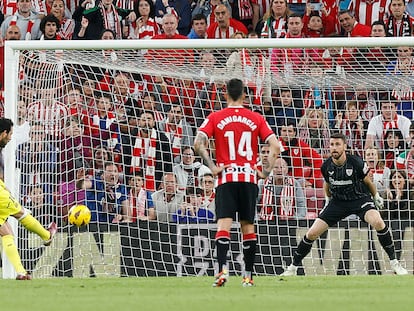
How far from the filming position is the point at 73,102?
52.7ft

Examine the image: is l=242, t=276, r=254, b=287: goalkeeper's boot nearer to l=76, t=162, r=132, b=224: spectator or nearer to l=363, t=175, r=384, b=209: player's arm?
l=363, t=175, r=384, b=209: player's arm

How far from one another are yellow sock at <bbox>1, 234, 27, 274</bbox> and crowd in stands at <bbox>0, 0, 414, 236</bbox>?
89.8 inches

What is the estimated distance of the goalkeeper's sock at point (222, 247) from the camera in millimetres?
11250

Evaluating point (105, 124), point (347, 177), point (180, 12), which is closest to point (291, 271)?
point (347, 177)

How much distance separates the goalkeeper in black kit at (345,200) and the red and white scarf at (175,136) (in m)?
2.35

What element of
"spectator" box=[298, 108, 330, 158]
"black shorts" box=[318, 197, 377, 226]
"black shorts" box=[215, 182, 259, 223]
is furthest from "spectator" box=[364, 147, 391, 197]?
"black shorts" box=[215, 182, 259, 223]

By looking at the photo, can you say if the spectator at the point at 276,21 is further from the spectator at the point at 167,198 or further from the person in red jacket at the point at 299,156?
the spectator at the point at 167,198

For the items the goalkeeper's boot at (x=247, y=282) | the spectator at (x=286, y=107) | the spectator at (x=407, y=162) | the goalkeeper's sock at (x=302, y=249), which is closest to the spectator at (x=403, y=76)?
the spectator at (x=407, y=162)

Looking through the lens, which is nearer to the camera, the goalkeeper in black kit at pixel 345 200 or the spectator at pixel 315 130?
the goalkeeper in black kit at pixel 345 200

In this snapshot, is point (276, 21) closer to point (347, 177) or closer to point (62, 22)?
point (62, 22)

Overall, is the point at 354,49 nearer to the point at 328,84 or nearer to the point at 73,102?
the point at 328,84

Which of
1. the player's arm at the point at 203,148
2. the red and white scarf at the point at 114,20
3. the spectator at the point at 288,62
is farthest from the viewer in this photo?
the red and white scarf at the point at 114,20

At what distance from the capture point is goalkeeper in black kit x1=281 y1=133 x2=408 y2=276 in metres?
14.9

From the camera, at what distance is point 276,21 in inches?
739
